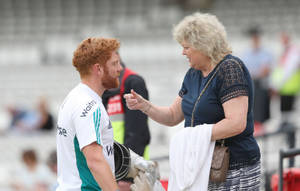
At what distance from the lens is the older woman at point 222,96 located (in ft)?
10.9

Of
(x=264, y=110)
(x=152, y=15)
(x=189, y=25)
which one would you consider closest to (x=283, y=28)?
(x=152, y=15)

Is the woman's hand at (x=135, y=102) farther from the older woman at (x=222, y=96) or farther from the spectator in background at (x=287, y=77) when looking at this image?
the spectator in background at (x=287, y=77)

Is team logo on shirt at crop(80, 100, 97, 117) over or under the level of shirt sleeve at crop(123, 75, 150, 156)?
over

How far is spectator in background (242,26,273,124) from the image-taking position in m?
9.65

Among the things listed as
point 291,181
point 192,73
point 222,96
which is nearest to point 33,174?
point 291,181

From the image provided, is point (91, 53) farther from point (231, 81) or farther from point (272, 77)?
point (272, 77)

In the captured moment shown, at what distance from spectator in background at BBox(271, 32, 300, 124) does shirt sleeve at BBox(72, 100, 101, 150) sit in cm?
688

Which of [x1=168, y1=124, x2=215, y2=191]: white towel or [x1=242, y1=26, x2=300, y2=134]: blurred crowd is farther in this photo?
[x1=242, y1=26, x2=300, y2=134]: blurred crowd

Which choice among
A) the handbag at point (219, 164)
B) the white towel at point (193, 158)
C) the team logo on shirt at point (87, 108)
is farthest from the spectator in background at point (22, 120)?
the team logo on shirt at point (87, 108)

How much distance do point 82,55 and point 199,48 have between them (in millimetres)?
657

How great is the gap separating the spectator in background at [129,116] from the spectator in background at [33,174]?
4282mm

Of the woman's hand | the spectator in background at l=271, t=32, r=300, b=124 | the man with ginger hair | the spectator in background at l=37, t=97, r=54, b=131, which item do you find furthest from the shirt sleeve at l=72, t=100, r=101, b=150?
the spectator in background at l=37, t=97, r=54, b=131

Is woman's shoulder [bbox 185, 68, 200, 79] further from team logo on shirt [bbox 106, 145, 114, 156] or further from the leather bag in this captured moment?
team logo on shirt [bbox 106, 145, 114, 156]

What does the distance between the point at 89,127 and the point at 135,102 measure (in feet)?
2.29
